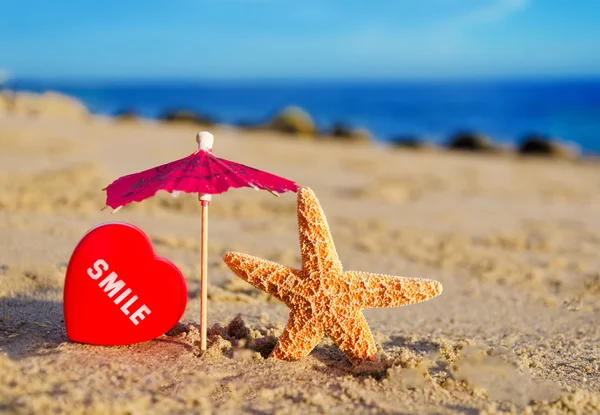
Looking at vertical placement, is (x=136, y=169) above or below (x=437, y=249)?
above

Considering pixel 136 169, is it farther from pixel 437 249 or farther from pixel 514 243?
pixel 514 243

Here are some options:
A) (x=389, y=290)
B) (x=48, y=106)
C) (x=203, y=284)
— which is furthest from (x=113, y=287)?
(x=48, y=106)

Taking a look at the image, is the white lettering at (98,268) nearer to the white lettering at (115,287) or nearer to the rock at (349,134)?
the white lettering at (115,287)

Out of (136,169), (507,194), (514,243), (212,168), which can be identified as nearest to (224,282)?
(212,168)

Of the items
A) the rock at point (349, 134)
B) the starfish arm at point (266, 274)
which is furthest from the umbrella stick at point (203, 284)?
the rock at point (349, 134)

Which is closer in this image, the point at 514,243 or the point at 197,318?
the point at 197,318

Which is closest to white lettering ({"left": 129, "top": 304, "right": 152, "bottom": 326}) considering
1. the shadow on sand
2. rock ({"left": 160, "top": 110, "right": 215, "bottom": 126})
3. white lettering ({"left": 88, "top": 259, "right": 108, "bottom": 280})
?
white lettering ({"left": 88, "top": 259, "right": 108, "bottom": 280})
